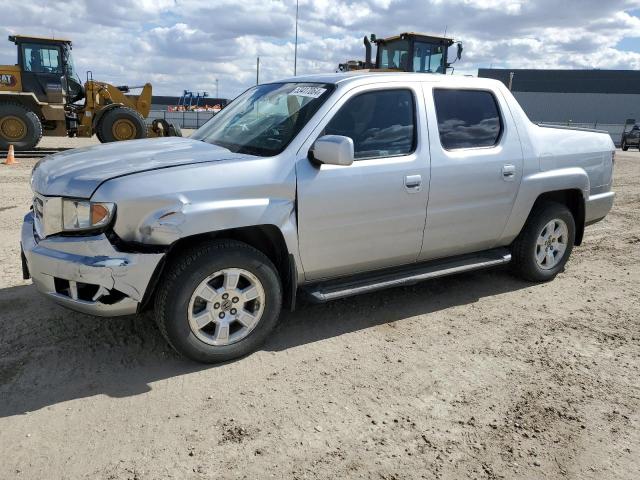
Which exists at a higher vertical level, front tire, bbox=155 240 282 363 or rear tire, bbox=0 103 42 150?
rear tire, bbox=0 103 42 150

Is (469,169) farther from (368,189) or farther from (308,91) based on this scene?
(308,91)

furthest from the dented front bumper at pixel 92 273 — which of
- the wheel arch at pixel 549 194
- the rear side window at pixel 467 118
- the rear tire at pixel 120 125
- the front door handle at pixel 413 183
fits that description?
the rear tire at pixel 120 125

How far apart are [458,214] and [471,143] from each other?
602mm

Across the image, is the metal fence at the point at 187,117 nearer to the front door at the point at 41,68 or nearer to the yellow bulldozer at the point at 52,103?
the yellow bulldozer at the point at 52,103

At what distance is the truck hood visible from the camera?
3.12 m

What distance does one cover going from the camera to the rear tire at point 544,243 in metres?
4.92

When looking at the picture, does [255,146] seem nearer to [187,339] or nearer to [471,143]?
[187,339]

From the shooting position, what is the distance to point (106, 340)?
3.69 metres

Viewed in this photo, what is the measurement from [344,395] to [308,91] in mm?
2178

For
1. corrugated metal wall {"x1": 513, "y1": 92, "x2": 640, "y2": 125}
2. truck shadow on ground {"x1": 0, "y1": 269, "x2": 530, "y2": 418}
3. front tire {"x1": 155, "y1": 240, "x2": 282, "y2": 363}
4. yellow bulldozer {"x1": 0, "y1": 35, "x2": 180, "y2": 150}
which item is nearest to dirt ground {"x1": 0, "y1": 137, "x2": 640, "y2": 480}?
truck shadow on ground {"x1": 0, "y1": 269, "x2": 530, "y2": 418}

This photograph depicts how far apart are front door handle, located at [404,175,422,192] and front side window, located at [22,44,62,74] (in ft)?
46.9

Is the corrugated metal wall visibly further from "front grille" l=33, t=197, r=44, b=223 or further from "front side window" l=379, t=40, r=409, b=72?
"front grille" l=33, t=197, r=44, b=223

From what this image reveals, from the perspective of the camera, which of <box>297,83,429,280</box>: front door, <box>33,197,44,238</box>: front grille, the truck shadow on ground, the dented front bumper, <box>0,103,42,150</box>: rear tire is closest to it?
the dented front bumper

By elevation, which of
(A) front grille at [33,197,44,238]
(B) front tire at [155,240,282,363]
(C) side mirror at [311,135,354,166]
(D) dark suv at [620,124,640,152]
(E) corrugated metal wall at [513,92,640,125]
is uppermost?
(E) corrugated metal wall at [513,92,640,125]
